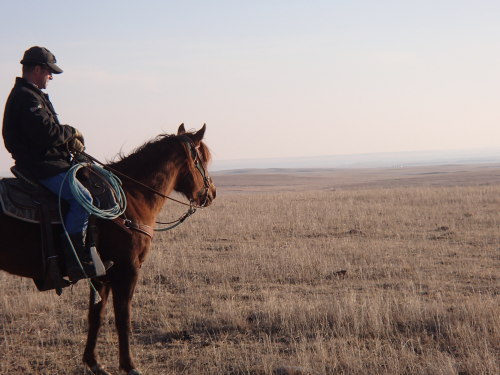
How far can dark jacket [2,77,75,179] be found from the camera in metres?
5.13

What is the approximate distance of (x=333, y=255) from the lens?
1167cm

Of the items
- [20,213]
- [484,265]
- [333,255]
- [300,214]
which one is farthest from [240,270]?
[300,214]

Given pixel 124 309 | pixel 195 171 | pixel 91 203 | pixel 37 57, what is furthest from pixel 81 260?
pixel 37 57

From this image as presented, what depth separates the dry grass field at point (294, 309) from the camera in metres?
5.94

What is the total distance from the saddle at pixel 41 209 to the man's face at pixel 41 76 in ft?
2.84

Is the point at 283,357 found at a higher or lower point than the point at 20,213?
lower

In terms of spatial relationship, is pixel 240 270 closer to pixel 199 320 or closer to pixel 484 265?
pixel 199 320

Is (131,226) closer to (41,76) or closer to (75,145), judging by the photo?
(75,145)

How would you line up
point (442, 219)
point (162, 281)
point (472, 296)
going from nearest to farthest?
point (472, 296), point (162, 281), point (442, 219)

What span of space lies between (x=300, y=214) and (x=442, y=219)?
447cm

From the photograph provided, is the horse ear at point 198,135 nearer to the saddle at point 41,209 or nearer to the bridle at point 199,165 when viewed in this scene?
the bridle at point 199,165

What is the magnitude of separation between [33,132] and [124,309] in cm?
195

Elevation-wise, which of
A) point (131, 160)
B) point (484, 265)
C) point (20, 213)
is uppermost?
point (131, 160)

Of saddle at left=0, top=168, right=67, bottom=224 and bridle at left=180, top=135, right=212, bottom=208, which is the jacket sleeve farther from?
bridle at left=180, top=135, right=212, bottom=208
